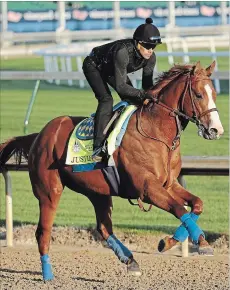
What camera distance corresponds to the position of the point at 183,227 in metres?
7.25

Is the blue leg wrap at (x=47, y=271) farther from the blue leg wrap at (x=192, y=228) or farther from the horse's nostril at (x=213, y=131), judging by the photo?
the horse's nostril at (x=213, y=131)

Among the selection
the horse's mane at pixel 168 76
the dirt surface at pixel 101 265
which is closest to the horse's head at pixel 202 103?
the horse's mane at pixel 168 76

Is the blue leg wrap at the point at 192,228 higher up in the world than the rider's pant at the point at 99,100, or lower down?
lower down

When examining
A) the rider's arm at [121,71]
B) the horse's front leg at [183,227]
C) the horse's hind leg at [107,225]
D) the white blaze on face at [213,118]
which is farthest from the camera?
the horse's hind leg at [107,225]

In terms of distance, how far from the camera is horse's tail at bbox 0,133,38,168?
869 cm

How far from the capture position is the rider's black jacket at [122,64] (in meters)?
7.53

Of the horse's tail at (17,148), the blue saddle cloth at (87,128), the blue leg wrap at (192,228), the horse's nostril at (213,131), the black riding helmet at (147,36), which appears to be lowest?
the blue leg wrap at (192,228)

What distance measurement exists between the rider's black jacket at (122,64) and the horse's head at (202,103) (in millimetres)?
396

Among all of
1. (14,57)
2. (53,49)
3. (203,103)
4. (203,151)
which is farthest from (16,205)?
(14,57)

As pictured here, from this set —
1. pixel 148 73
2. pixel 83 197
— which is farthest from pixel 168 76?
pixel 83 197

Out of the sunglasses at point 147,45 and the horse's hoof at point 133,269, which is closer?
the sunglasses at point 147,45

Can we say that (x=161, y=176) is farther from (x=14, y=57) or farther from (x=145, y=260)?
(x=14, y=57)

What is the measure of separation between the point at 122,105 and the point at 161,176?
2.34ft

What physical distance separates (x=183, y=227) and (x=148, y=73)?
1.32 m
